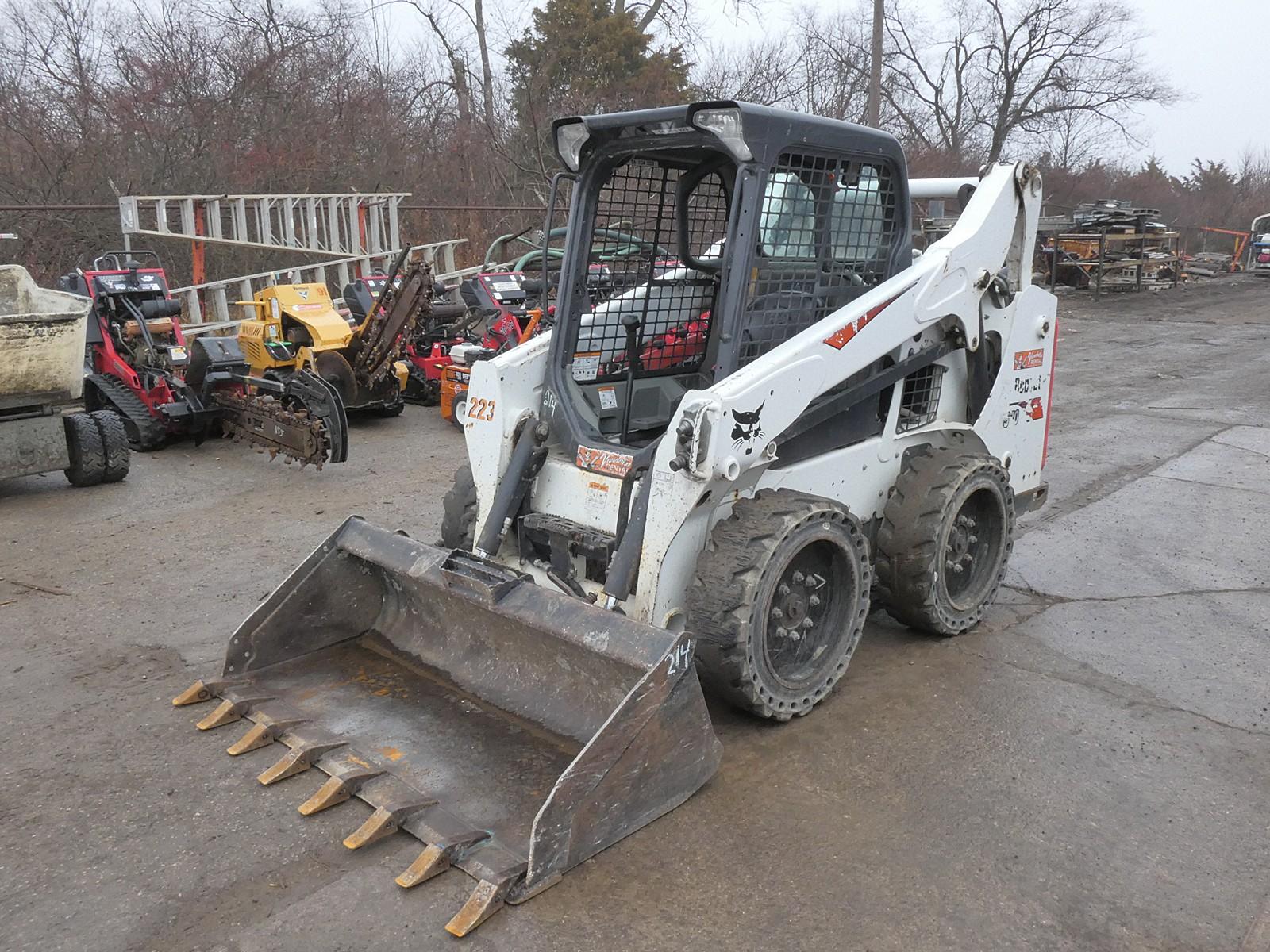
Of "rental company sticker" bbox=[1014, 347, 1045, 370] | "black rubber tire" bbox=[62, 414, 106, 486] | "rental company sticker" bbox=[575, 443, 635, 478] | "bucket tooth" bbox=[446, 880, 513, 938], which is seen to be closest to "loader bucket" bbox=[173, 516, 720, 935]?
"bucket tooth" bbox=[446, 880, 513, 938]

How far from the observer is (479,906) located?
2881mm

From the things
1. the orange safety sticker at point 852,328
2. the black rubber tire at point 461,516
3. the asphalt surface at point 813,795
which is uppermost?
the orange safety sticker at point 852,328

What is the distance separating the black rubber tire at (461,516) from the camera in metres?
4.63

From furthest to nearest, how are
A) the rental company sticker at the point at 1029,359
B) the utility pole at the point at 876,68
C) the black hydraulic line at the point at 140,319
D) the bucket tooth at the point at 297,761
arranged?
the utility pole at the point at 876,68, the black hydraulic line at the point at 140,319, the rental company sticker at the point at 1029,359, the bucket tooth at the point at 297,761

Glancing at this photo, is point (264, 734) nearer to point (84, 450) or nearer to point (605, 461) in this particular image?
point (605, 461)

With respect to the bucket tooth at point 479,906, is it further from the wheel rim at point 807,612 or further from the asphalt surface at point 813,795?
the wheel rim at point 807,612

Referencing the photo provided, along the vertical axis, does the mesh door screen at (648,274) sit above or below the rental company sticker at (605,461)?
above

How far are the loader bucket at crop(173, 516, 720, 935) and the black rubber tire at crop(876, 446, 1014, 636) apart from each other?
1479mm

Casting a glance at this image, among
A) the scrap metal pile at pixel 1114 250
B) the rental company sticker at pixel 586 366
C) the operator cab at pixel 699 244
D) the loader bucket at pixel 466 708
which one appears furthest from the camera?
the scrap metal pile at pixel 1114 250

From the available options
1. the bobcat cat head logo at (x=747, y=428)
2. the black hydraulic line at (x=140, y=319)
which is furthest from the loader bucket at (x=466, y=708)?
the black hydraulic line at (x=140, y=319)

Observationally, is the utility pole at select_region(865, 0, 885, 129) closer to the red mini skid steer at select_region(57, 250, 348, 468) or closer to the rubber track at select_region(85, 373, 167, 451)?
the red mini skid steer at select_region(57, 250, 348, 468)

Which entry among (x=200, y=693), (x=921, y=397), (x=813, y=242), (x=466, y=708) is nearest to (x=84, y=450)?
(x=200, y=693)

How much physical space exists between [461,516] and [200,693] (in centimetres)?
125

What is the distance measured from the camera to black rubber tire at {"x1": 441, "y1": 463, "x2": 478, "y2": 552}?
4629mm
